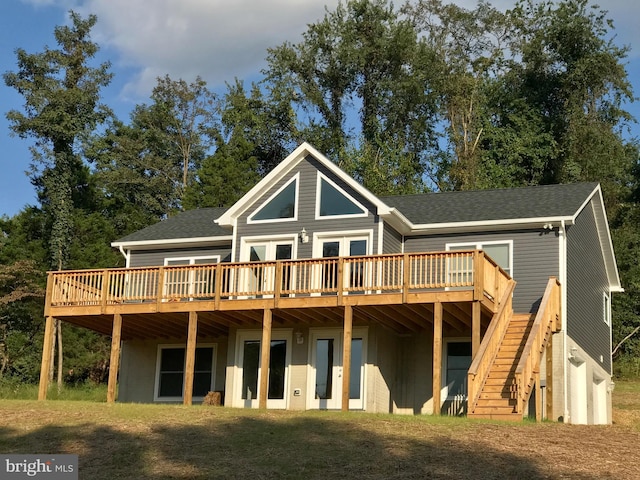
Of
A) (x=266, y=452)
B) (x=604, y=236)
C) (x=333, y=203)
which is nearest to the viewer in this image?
(x=266, y=452)

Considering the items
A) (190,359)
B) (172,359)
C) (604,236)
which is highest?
(604,236)

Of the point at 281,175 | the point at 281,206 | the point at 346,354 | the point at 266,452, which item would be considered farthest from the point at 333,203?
the point at 266,452

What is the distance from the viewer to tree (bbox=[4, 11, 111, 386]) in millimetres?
43375

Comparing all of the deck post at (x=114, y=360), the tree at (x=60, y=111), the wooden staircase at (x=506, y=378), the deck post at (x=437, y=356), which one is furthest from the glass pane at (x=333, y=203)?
the tree at (x=60, y=111)

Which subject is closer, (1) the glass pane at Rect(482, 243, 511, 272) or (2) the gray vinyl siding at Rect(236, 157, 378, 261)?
(2) the gray vinyl siding at Rect(236, 157, 378, 261)

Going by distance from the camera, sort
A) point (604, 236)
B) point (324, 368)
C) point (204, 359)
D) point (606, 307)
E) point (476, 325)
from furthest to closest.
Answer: point (606, 307) < point (604, 236) < point (204, 359) < point (324, 368) < point (476, 325)

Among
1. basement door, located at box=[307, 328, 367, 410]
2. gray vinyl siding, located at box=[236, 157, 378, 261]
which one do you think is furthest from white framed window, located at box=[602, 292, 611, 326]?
basement door, located at box=[307, 328, 367, 410]

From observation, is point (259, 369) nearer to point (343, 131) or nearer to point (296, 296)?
point (296, 296)

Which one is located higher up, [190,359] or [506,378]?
[190,359]

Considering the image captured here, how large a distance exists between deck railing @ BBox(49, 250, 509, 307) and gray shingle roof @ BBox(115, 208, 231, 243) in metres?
2.22

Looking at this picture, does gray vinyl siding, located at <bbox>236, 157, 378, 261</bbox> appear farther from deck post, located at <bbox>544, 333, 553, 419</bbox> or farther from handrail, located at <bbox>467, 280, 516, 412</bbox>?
deck post, located at <bbox>544, 333, 553, 419</bbox>

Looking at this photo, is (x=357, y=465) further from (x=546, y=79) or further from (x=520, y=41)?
(x=520, y=41)

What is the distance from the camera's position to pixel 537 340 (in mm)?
21641

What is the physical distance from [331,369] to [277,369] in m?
1.67
